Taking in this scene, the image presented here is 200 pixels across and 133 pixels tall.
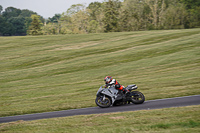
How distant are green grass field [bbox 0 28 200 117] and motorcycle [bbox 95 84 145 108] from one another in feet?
5.06

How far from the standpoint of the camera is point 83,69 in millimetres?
29234

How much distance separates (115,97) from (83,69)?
16771 mm

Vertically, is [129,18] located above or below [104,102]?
above

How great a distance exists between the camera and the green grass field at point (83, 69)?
16.3 meters

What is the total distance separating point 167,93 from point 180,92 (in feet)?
2.63

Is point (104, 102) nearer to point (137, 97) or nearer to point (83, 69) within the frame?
point (137, 97)

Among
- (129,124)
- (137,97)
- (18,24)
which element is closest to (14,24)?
(18,24)

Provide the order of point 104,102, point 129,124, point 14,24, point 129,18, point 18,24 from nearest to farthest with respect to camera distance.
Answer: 1. point 129,124
2. point 104,102
3. point 129,18
4. point 14,24
5. point 18,24

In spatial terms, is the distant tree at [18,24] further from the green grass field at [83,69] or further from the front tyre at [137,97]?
the front tyre at [137,97]

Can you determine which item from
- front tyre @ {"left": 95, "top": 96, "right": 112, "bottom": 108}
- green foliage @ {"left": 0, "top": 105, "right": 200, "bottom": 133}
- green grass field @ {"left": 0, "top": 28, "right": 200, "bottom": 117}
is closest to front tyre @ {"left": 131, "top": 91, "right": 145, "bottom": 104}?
front tyre @ {"left": 95, "top": 96, "right": 112, "bottom": 108}

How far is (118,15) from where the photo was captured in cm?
8025

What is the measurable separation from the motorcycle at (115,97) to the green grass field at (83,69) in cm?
154

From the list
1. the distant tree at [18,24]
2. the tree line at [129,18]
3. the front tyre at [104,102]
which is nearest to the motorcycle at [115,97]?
the front tyre at [104,102]

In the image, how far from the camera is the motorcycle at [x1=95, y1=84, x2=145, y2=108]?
1273 centimetres
